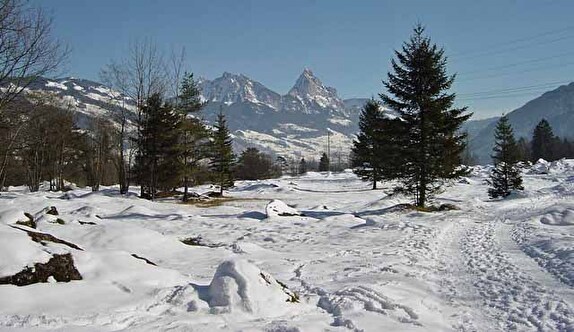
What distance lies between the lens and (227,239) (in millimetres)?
13883

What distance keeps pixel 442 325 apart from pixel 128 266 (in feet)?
14.2

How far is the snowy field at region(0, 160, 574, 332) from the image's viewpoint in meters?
4.90

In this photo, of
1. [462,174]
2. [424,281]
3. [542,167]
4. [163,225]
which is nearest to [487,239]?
[424,281]

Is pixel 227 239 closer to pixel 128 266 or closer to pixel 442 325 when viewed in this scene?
pixel 128 266

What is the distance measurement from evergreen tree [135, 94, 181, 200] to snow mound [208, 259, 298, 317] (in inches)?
1083

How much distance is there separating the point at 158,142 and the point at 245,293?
29.2 metres

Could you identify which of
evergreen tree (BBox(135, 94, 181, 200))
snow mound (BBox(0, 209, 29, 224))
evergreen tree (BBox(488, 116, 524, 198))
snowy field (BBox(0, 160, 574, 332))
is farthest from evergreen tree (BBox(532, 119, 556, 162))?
snow mound (BBox(0, 209, 29, 224))

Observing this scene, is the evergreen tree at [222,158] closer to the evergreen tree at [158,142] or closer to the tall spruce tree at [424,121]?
the evergreen tree at [158,142]

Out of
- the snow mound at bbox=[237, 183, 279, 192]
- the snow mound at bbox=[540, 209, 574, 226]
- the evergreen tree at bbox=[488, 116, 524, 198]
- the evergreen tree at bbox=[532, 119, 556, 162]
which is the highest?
the evergreen tree at bbox=[532, 119, 556, 162]

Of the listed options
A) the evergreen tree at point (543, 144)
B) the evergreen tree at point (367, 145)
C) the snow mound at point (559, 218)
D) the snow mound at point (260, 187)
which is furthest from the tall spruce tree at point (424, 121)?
the evergreen tree at point (543, 144)

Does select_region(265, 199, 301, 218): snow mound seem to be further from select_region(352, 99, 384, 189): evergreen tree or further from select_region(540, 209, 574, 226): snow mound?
select_region(352, 99, 384, 189): evergreen tree

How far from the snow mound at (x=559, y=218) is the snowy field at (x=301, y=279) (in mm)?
63

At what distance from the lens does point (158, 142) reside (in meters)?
33.0

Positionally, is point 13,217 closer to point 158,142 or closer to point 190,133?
point 190,133
